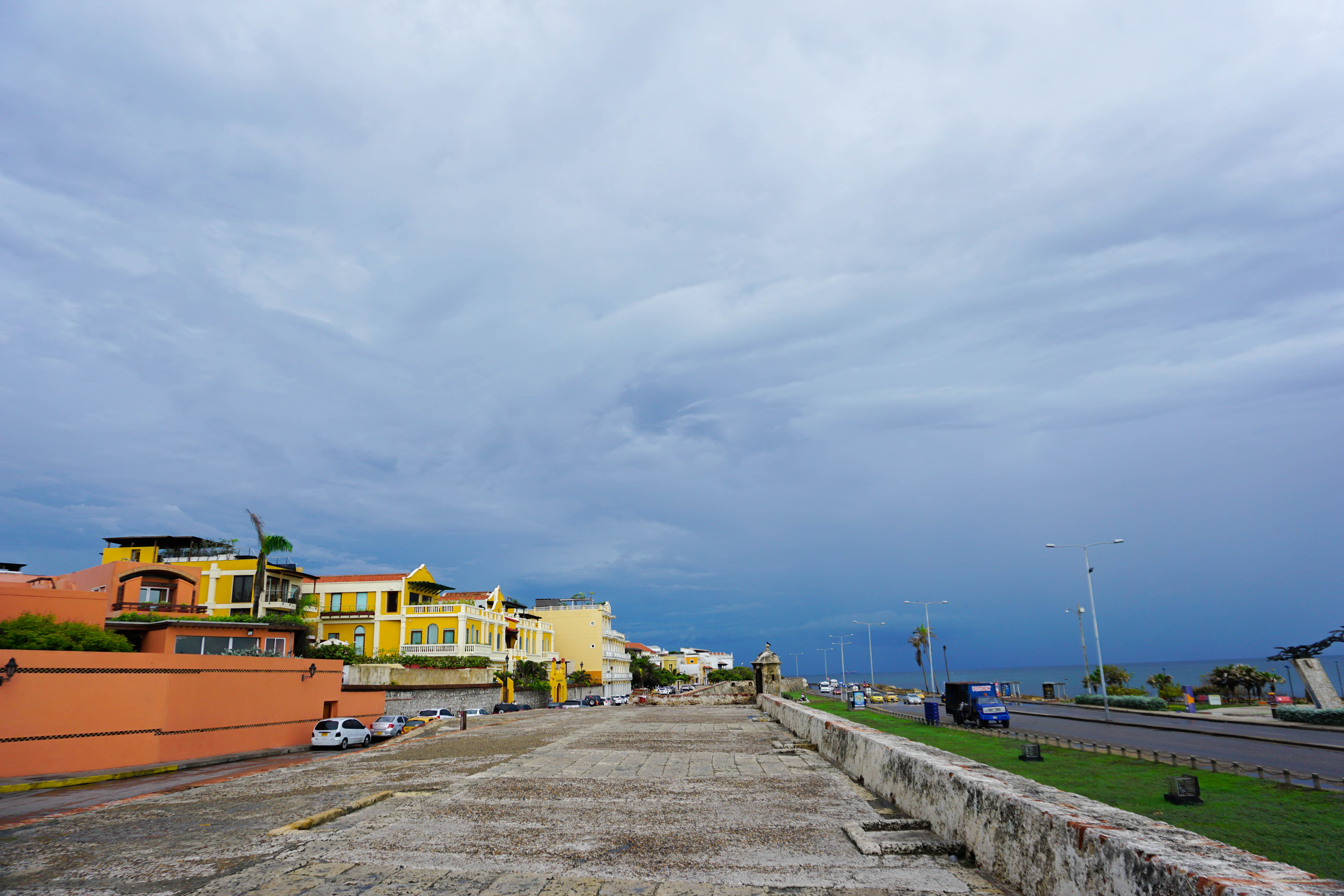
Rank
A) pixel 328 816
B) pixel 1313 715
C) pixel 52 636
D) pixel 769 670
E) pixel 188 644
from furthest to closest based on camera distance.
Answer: pixel 769 670
pixel 1313 715
pixel 188 644
pixel 52 636
pixel 328 816

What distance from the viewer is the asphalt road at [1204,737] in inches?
797

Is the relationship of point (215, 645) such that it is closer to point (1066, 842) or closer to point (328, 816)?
point (328, 816)

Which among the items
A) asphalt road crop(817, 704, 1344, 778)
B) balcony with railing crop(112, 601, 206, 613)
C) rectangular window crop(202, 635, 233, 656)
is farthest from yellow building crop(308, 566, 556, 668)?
asphalt road crop(817, 704, 1344, 778)

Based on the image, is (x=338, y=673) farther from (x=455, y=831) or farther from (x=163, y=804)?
(x=455, y=831)

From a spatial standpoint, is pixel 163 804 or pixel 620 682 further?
pixel 620 682

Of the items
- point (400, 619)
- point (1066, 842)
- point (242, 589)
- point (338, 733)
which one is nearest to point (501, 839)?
point (1066, 842)

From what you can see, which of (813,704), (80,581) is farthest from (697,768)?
(813,704)

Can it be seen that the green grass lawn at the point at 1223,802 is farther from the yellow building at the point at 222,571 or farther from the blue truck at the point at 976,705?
the yellow building at the point at 222,571

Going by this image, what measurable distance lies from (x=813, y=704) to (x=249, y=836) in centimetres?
4443

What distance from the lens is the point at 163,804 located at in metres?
11.8

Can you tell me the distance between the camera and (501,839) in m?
8.35

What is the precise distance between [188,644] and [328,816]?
23.3 m

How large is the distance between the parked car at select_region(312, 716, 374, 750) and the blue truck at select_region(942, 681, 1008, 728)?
27.6m

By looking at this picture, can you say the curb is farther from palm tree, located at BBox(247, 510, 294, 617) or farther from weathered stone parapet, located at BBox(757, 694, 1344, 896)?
palm tree, located at BBox(247, 510, 294, 617)
